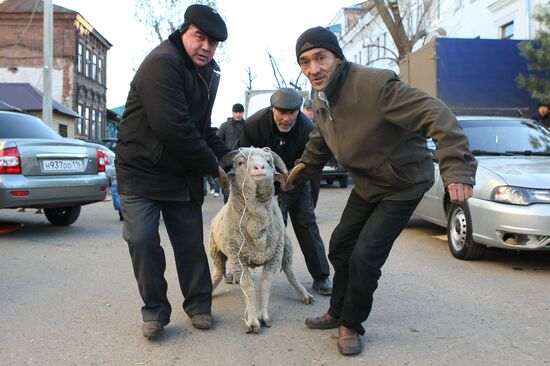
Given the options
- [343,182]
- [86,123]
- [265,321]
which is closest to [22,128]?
[265,321]

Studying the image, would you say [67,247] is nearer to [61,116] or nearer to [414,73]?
[414,73]

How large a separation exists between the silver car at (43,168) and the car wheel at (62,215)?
3.20 feet

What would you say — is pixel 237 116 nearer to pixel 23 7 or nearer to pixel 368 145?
pixel 368 145

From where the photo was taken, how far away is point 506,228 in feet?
18.5

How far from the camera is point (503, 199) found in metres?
5.73

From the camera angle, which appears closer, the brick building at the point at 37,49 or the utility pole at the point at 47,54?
the utility pole at the point at 47,54

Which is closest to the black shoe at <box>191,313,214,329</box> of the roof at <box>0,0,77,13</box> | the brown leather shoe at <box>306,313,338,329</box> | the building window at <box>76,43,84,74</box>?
the brown leather shoe at <box>306,313,338,329</box>

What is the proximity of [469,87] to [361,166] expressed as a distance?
9.23 m

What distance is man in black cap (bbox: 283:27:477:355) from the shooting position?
3354 mm

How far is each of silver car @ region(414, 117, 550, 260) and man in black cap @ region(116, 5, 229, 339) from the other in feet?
10.9

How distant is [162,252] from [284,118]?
1.71m

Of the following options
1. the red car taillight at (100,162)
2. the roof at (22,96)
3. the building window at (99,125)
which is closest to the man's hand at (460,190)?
the red car taillight at (100,162)

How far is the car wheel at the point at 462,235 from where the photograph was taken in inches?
245

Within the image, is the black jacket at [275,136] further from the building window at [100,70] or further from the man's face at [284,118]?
the building window at [100,70]
